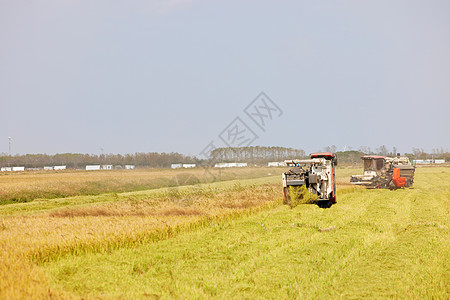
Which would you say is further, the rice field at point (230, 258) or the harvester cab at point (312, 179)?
the harvester cab at point (312, 179)

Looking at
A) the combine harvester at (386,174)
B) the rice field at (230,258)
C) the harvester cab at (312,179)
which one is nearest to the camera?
the rice field at (230,258)

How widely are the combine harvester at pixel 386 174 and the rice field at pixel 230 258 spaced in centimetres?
1410

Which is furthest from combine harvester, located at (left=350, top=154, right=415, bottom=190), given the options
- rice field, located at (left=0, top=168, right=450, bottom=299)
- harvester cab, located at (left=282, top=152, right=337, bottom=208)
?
rice field, located at (left=0, top=168, right=450, bottom=299)

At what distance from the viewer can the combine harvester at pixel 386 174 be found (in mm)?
26703

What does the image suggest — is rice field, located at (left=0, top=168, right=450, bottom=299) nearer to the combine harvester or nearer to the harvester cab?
the harvester cab

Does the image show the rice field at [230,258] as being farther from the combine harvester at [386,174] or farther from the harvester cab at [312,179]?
the combine harvester at [386,174]

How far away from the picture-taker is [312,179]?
1650cm

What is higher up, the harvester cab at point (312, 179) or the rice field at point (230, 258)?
the harvester cab at point (312, 179)

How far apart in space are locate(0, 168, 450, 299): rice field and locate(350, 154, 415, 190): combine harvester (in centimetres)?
1410

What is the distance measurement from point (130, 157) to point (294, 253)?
122550 millimetres

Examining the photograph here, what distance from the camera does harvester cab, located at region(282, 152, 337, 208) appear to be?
16.7m

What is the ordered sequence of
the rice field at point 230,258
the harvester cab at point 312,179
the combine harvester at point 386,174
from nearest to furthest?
the rice field at point 230,258 → the harvester cab at point 312,179 → the combine harvester at point 386,174

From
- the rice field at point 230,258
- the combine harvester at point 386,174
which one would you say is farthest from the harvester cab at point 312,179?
the combine harvester at point 386,174

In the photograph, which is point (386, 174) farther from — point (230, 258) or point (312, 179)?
point (230, 258)
